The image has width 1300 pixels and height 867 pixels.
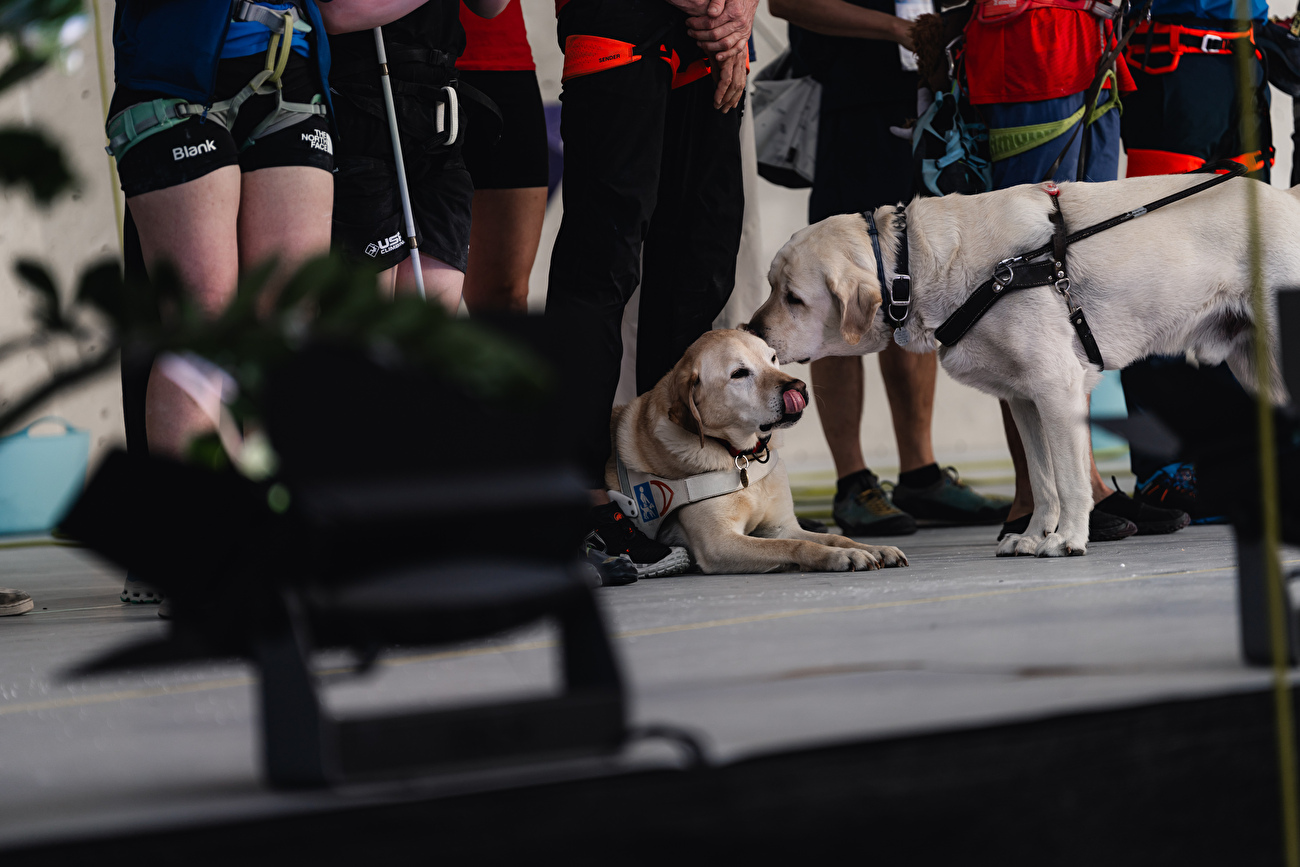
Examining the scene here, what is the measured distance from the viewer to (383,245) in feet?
8.34

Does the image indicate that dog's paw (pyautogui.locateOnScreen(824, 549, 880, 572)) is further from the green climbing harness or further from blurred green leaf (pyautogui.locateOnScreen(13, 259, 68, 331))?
blurred green leaf (pyautogui.locateOnScreen(13, 259, 68, 331))

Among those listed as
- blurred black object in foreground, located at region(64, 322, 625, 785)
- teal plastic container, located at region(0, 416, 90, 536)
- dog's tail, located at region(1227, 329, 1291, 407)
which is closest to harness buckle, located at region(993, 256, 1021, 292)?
dog's tail, located at region(1227, 329, 1291, 407)

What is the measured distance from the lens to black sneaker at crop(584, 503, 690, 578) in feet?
8.49

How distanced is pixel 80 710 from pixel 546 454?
66 centimetres

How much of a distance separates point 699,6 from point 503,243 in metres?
0.81

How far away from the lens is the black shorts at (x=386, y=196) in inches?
98.3

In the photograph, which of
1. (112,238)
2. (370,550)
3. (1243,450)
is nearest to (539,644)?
(370,550)

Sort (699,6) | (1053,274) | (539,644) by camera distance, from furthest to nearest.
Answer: (699,6), (1053,274), (539,644)

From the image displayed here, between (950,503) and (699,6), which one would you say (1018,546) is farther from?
(699,6)

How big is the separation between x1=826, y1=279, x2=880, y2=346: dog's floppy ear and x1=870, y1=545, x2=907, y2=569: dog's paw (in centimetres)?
53

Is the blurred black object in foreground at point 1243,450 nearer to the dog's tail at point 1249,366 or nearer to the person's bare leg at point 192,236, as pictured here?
the person's bare leg at point 192,236

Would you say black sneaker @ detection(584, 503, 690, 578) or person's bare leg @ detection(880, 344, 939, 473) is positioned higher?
person's bare leg @ detection(880, 344, 939, 473)

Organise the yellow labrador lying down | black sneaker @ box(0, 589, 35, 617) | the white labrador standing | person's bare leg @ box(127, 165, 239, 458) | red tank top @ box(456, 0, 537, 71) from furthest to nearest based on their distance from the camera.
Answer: red tank top @ box(456, 0, 537, 71) → the yellow labrador lying down → the white labrador standing → black sneaker @ box(0, 589, 35, 617) → person's bare leg @ box(127, 165, 239, 458)

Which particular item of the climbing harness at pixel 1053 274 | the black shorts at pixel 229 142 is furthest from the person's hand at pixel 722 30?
the black shorts at pixel 229 142
